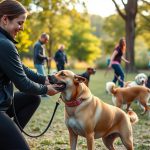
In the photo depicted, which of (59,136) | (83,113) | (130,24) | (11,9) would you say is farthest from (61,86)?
(130,24)

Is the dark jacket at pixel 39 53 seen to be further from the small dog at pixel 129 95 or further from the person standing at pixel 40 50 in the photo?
the small dog at pixel 129 95

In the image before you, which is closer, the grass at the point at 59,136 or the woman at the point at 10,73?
the woman at the point at 10,73

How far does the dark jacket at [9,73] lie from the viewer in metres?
4.06

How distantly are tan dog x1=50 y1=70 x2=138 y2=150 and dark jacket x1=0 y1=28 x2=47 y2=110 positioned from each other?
3.02ft

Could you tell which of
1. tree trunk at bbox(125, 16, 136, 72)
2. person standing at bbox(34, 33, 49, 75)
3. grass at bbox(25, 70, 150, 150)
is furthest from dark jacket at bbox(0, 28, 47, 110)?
tree trunk at bbox(125, 16, 136, 72)

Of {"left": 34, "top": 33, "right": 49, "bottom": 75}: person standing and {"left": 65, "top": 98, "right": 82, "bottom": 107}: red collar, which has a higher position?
{"left": 65, "top": 98, "right": 82, "bottom": 107}: red collar

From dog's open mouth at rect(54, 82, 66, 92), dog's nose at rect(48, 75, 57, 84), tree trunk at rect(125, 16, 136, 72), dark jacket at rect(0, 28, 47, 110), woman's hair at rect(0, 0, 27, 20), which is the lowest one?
tree trunk at rect(125, 16, 136, 72)

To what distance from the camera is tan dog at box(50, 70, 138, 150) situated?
17.4 ft

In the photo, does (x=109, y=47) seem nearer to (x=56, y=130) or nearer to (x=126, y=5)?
(x=126, y=5)

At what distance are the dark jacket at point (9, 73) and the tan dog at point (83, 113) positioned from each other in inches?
36.3

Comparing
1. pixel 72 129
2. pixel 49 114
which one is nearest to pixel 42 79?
pixel 72 129

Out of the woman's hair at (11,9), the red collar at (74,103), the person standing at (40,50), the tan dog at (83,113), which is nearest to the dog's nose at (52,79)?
the tan dog at (83,113)

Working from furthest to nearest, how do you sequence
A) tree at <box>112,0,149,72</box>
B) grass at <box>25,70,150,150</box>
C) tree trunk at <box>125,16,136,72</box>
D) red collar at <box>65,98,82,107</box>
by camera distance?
1. tree trunk at <box>125,16,136,72</box>
2. tree at <box>112,0,149,72</box>
3. grass at <box>25,70,150,150</box>
4. red collar at <box>65,98,82,107</box>

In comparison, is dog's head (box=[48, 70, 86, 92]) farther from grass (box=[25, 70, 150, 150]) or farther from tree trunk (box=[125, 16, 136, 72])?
tree trunk (box=[125, 16, 136, 72])
